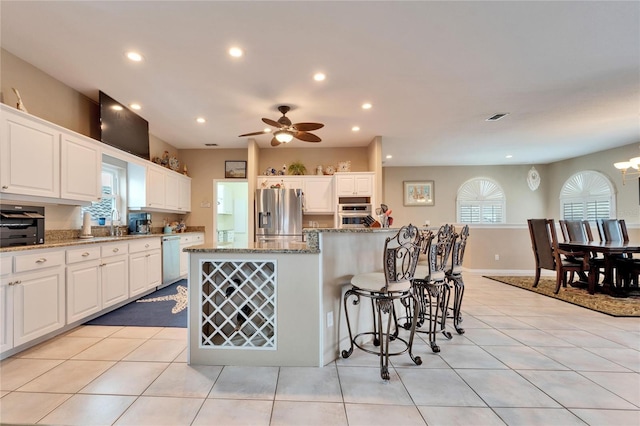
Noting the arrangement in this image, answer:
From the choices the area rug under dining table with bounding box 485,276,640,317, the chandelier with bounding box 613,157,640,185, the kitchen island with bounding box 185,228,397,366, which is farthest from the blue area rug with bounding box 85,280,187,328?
the chandelier with bounding box 613,157,640,185

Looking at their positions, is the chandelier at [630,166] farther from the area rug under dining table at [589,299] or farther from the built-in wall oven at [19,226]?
the built-in wall oven at [19,226]

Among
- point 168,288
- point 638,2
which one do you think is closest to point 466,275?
point 638,2

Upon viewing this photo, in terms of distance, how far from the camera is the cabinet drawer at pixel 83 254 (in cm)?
287

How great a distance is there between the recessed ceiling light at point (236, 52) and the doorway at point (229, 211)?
3641mm

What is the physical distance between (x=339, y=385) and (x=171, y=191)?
4.86 meters

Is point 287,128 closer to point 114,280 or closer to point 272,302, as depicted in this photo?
point 272,302

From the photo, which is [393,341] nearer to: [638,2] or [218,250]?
[218,250]

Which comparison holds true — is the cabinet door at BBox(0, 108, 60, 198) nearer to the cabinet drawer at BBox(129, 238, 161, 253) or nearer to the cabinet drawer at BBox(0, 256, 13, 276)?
the cabinet drawer at BBox(0, 256, 13, 276)

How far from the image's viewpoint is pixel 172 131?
518 cm

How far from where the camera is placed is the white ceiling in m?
2.24

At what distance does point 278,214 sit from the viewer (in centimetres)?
554

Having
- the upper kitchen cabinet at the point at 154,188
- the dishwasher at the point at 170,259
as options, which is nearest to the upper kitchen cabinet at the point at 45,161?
the upper kitchen cabinet at the point at 154,188

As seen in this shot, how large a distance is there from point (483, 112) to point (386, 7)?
2893mm

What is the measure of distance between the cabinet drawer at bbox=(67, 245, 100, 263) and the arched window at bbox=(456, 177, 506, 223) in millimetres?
8255
